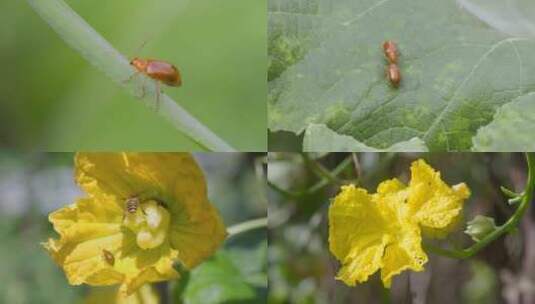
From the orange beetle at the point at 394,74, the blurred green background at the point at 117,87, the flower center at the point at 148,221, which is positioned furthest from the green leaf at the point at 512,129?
the flower center at the point at 148,221

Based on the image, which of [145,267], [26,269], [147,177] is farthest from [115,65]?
[26,269]

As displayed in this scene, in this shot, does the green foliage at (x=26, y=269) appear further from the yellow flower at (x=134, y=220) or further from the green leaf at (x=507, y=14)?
the green leaf at (x=507, y=14)

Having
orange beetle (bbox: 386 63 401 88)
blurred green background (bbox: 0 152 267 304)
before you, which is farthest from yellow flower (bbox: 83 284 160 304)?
orange beetle (bbox: 386 63 401 88)

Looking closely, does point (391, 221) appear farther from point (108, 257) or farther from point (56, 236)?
→ point (56, 236)

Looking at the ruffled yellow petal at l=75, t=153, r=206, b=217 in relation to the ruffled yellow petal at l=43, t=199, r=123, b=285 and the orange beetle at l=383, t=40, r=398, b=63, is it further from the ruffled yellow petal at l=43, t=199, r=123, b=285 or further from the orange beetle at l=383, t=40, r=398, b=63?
the orange beetle at l=383, t=40, r=398, b=63

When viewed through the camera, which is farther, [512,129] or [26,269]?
[26,269]

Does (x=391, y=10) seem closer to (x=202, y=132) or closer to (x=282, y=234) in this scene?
(x=202, y=132)
